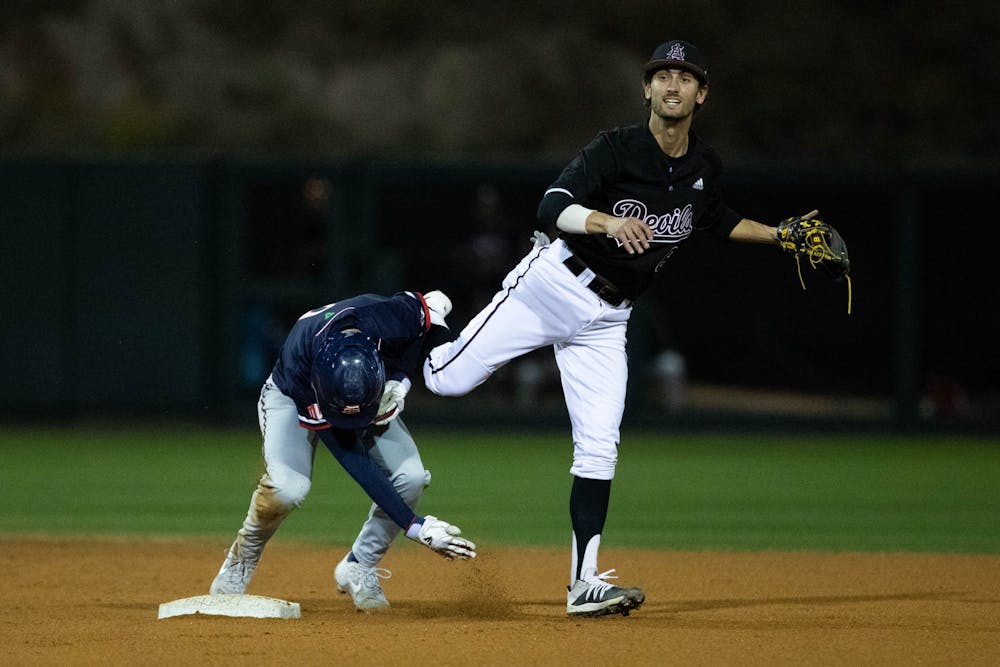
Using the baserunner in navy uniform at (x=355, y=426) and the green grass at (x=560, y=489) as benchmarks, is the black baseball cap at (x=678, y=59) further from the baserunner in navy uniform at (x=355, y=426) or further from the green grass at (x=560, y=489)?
the green grass at (x=560, y=489)

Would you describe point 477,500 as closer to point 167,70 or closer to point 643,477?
point 643,477

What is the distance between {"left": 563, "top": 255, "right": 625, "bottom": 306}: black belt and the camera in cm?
547

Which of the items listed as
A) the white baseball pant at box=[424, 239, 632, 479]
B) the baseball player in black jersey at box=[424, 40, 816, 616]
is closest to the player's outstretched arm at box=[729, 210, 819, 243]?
the baseball player in black jersey at box=[424, 40, 816, 616]

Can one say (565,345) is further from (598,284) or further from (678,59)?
(678,59)

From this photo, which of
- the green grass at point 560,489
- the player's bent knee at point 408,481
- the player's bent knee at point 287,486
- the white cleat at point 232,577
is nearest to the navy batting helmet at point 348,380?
the player's bent knee at point 287,486

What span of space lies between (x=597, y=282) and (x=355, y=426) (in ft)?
3.49

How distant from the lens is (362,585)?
18.5 ft

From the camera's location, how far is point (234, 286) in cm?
1380

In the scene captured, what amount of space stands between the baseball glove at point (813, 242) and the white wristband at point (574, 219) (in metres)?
0.91

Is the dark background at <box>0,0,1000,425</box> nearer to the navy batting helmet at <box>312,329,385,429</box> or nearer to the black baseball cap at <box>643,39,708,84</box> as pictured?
the black baseball cap at <box>643,39,708,84</box>

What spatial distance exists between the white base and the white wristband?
1.67 meters

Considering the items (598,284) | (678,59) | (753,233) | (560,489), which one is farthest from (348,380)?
(560,489)

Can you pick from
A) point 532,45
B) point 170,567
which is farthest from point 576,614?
point 532,45

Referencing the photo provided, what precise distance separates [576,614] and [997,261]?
1016cm
